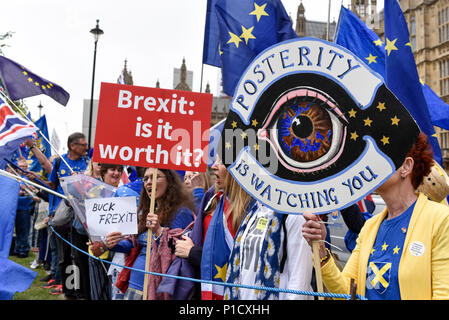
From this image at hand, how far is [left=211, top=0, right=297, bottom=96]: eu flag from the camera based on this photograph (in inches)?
162

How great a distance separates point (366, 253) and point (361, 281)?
0.44ft

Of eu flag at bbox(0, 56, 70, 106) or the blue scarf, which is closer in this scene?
the blue scarf

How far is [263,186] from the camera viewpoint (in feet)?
7.04

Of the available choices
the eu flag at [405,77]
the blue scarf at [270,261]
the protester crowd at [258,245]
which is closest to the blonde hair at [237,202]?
the protester crowd at [258,245]

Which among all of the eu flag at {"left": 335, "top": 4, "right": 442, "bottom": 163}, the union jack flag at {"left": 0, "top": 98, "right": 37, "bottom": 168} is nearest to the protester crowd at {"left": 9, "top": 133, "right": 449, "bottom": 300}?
the union jack flag at {"left": 0, "top": 98, "right": 37, "bottom": 168}

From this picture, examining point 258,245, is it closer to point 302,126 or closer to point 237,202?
point 237,202

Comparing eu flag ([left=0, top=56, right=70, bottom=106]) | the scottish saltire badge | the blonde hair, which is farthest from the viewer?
eu flag ([left=0, top=56, right=70, bottom=106])

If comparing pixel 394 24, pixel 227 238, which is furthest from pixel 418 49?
pixel 227 238

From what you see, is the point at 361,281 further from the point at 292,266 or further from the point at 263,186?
the point at 263,186

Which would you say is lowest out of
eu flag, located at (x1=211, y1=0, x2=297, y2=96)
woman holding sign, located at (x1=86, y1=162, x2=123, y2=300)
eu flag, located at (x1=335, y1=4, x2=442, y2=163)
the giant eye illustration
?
woman holding sign, located at (x1=86, y1=162, x2=123, y2=300)

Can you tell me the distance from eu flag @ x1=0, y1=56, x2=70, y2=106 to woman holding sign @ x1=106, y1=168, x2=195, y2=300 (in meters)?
2.79

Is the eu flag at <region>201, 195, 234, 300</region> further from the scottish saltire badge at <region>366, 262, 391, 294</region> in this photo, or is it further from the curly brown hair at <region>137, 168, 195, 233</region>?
the scottish saltire badge at <region>366, 262, 391, 294</region>

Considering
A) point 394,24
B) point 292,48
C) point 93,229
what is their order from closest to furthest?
point 292,48
point 93,229
point 394,24
